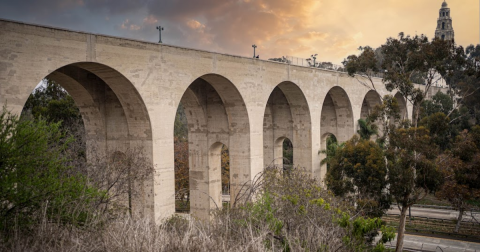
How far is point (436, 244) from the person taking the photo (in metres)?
18.9

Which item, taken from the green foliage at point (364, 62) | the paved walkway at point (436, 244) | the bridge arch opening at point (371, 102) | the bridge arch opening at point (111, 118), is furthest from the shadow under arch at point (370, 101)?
the bridge arch opening at point (111, 118)

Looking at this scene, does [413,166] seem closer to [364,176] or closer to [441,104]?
[364,176]

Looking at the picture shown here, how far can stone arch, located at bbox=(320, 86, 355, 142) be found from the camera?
26.7 meters

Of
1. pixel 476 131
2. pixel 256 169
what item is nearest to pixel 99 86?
pixel 256 169

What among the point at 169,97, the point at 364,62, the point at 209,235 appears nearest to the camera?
the point at 209,235

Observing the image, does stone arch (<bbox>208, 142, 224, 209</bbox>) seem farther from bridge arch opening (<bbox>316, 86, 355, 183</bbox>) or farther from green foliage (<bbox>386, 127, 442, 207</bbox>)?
bridge arch opening (<bbox>316, 86, 355, 183</bbox>)

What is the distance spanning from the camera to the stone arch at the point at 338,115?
2672 cm

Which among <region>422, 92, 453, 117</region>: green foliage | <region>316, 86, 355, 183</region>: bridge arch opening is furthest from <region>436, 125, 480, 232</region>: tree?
<region>422, 92, 453, 117</region>: green foliage

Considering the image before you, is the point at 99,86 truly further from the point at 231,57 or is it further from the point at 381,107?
the point at 381,107

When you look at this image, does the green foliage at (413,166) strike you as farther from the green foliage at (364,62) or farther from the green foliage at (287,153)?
the green foliage at (287,153)

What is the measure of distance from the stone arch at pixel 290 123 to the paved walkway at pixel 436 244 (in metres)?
6.85

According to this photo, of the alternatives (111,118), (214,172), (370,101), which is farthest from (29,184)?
(370,101)

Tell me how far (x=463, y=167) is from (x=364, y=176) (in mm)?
4312

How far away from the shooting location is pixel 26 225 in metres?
7.52
